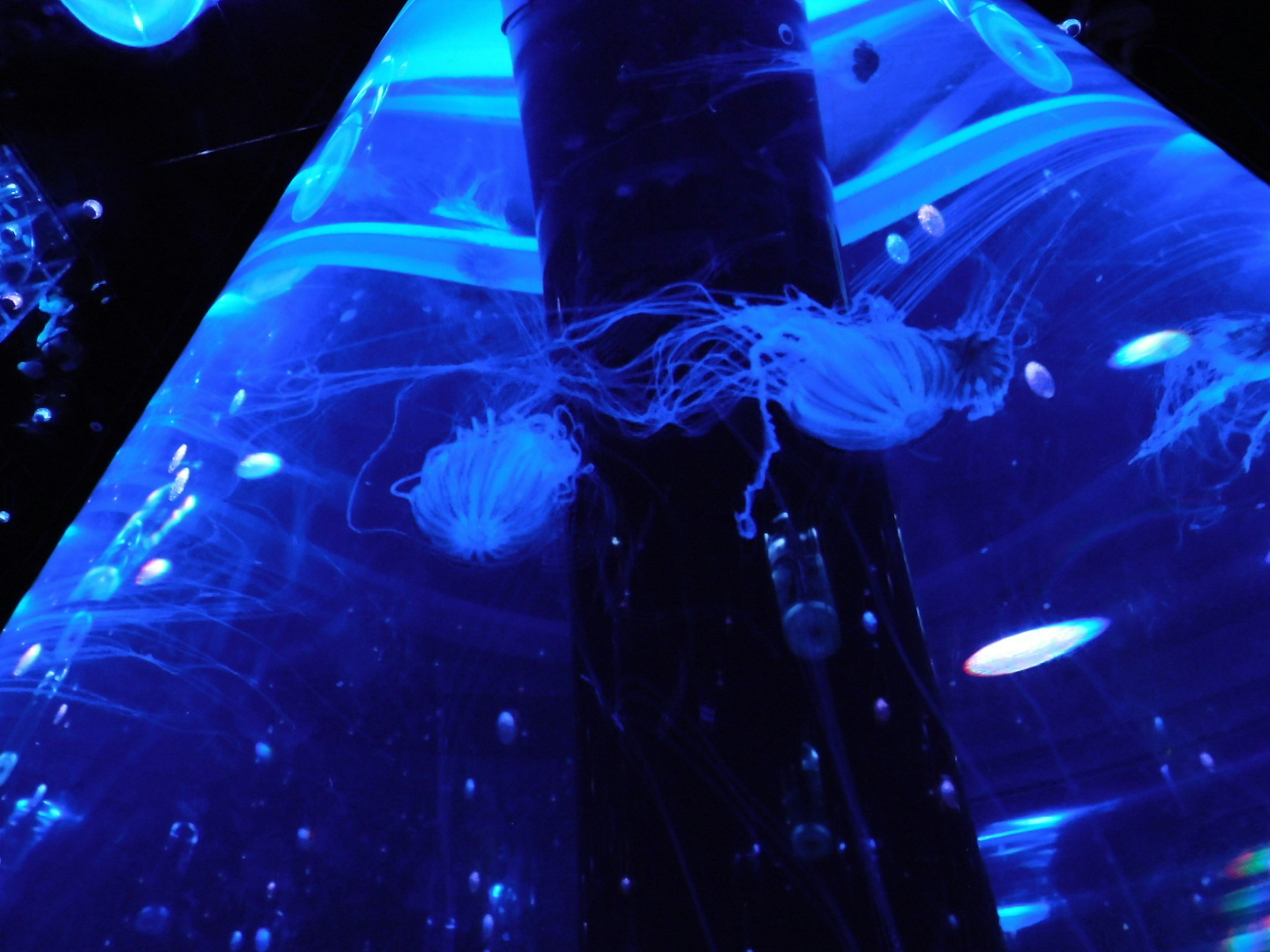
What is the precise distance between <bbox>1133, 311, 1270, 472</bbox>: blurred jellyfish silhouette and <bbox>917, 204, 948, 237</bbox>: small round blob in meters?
0.29

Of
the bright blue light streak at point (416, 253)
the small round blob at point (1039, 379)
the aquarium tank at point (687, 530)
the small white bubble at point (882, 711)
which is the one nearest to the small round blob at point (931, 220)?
the aquarium tank at point (687, 530)

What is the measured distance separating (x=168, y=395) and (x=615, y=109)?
0.62 metres

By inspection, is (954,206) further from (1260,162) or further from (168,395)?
(168,395)

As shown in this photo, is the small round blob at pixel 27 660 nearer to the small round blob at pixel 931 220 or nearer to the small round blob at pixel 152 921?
the small round blob at pixel 152 921

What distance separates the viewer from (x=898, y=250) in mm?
1068

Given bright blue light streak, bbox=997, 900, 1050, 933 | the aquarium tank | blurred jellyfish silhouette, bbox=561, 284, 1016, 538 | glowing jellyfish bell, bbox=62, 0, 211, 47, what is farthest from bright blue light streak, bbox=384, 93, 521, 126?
bright blue light streak, bbox=997, 900, 1050, 933

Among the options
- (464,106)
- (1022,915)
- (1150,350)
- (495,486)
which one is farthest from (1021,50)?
(1022,915)

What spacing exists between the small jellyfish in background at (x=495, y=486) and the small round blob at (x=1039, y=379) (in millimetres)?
506

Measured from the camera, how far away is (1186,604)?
3.24 feet

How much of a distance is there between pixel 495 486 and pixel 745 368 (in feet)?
1.02

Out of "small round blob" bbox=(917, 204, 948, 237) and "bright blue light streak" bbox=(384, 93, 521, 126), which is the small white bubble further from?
"bright blue light streak" bbox=(384, 93, 521, 126)

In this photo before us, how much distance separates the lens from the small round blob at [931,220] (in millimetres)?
1100

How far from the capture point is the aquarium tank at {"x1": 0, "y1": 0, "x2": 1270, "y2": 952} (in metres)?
0.69

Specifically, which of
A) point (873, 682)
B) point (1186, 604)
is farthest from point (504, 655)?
point (1186, 604)
